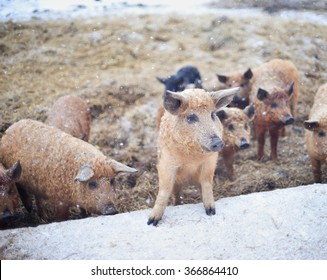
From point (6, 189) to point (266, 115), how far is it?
123 inches

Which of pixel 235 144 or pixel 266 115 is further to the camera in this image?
pixel 266 115

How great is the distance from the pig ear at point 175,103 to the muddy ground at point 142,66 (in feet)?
5.58

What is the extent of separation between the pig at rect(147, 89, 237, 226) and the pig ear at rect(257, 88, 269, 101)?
6.45 ft

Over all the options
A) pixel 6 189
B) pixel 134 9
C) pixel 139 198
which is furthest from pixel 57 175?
pixel 134 9

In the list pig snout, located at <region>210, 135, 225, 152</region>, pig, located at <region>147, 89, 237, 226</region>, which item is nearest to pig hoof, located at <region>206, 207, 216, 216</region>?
pig, located at <region>147, 89, 237, 226</region>

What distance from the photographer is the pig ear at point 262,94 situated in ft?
18.3

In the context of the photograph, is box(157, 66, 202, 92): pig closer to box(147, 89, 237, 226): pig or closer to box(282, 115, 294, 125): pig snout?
box(282, 115, 294, 125): pig snout

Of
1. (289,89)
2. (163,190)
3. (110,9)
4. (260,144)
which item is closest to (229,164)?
(260,144)

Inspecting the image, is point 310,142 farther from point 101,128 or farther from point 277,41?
point 277,41

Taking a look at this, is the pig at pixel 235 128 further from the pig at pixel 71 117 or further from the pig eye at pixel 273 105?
the pig at pixel 71 117

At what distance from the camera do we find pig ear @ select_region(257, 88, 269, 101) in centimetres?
559

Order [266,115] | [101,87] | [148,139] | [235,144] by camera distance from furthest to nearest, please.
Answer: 1. [101,87]
2. [148,139]
3. [266,115]
4. [235,144]

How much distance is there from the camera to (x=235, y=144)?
4926mm

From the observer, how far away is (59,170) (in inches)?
177
